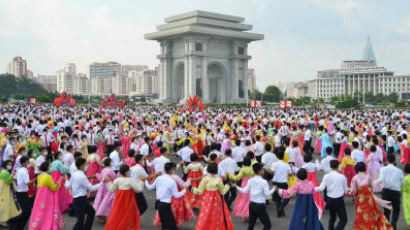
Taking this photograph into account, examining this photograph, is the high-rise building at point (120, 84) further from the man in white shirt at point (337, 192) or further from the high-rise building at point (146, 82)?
the man in white shirt at point (337, 192)

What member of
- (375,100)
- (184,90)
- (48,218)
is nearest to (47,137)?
(48,218)

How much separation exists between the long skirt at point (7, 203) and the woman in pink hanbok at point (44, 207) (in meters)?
1.04

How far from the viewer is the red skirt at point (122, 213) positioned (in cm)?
A: 724

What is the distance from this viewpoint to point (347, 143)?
14180 millimetres

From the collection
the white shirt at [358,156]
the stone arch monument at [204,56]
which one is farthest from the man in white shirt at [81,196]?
the stone arch monument at [204,56]

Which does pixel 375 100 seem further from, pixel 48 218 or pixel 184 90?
pixel 48 218

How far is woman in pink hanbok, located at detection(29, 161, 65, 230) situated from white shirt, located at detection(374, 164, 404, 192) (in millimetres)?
5681

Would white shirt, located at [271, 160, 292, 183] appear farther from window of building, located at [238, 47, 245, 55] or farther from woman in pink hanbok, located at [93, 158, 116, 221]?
window of building, located at [238, 47, 245, 55]

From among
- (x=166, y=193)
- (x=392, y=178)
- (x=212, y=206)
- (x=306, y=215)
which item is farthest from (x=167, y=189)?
(x=392, y=178)

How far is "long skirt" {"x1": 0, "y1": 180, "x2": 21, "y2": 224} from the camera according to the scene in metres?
8.05

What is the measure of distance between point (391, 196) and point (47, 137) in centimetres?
1137

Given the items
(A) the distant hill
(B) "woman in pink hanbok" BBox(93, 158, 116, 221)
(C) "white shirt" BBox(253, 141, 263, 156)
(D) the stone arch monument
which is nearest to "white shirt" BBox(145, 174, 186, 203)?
(B) "woman in pink hanbok" BBox(93, 158, 116, 221)

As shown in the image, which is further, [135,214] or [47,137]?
[47,137]

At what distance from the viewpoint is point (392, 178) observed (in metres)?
7.87
